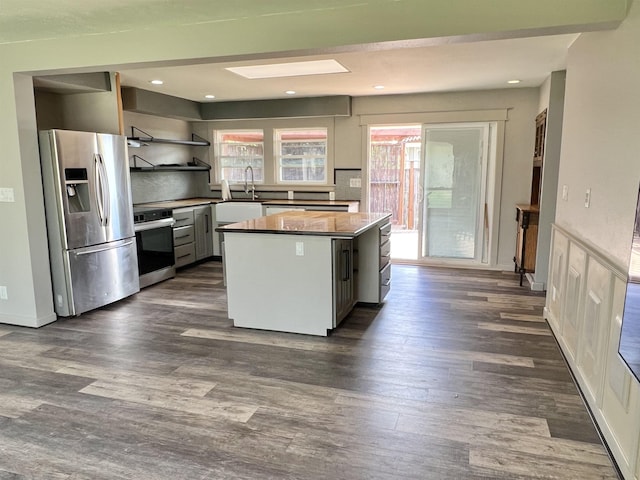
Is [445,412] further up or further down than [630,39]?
further down

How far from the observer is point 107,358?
3.28 metres

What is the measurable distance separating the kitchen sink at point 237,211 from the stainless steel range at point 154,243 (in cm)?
96

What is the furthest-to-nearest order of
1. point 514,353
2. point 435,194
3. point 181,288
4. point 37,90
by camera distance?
point 435,194
point 181,288
point 37,90
point 514,353

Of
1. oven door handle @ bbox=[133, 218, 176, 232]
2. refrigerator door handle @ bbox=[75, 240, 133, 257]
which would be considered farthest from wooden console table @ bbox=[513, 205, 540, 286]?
refrigerator door handle @ bbox=[75, 240, 133, 257]

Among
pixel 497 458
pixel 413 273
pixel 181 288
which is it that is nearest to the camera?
pixel 497 458

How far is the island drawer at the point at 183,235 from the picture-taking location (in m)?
5.82

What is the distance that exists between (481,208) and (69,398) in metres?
5.21

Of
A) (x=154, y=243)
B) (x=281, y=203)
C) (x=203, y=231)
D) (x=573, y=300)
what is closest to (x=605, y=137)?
(x=573, y=300)

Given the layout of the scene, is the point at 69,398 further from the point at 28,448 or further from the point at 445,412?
the point at 445,412

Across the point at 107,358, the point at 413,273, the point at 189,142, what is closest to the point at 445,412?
the point at 107,358

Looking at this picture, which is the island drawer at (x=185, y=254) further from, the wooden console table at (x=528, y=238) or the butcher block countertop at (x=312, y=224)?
the wooden console table at (x=528, y=238)

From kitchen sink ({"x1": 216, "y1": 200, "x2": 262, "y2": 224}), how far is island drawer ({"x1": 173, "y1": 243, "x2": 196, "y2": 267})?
0.64 metres

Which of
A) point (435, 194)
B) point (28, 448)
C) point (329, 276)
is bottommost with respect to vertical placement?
point (28, 448)

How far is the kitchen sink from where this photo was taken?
6.41 m
